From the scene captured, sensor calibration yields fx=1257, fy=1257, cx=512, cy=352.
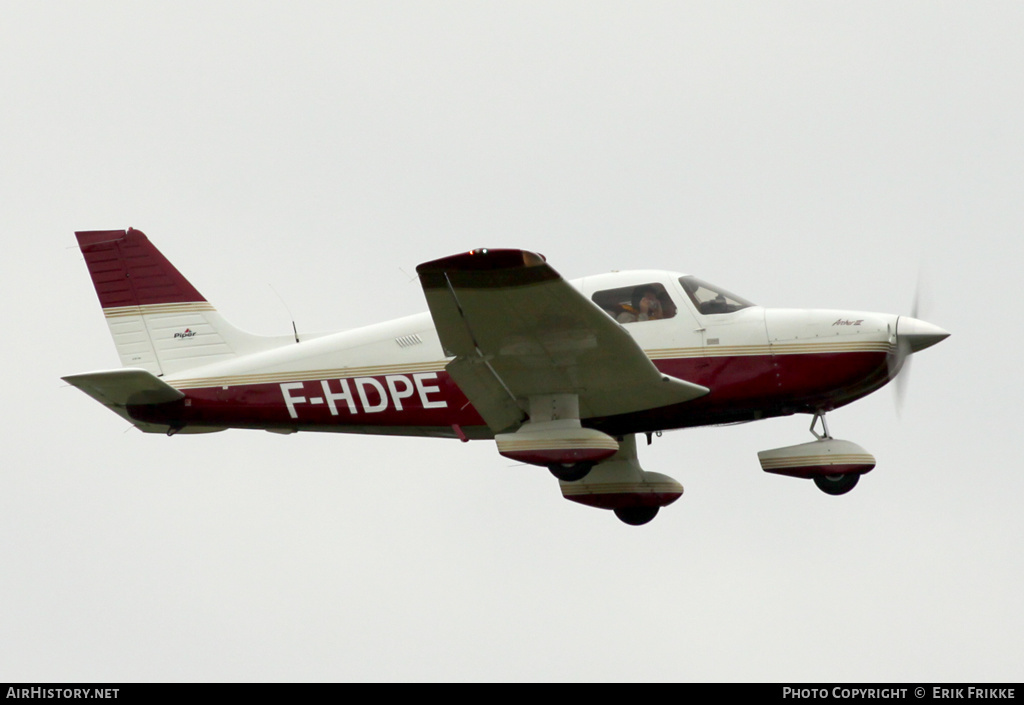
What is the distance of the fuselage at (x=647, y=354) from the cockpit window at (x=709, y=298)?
13 millimetres

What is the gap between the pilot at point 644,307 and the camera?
1322 centimetres

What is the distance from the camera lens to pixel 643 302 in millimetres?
13242

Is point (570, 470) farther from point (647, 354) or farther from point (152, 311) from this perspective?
point (152, 311)

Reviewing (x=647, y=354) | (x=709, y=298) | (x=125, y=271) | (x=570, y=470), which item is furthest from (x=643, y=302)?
(x=125, y=271)

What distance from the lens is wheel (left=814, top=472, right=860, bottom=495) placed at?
43.3ft

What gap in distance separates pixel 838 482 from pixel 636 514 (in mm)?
2890

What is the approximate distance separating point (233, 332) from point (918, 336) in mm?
7608

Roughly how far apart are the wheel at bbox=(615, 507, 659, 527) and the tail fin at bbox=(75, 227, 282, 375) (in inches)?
182

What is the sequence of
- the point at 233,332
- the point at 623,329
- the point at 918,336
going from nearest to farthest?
the point at 623,329 < the point at 918,336 < the point at 233,332

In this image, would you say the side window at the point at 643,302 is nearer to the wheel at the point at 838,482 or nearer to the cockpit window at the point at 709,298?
the cockpit window at the point at 709,298

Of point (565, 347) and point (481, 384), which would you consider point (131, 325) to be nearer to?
point (481, 384)

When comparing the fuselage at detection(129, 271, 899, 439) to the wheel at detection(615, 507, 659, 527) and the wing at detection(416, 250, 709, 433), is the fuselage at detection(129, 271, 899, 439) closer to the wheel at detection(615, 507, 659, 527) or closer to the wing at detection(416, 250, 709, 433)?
the wing at detection(416, 250, 709, 433)

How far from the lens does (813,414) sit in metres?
13.5
